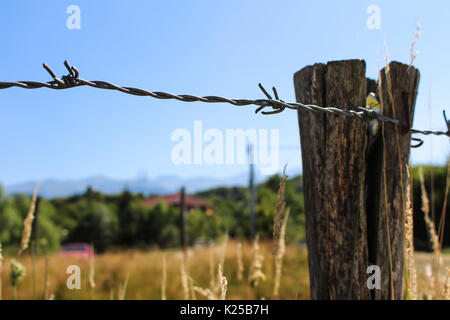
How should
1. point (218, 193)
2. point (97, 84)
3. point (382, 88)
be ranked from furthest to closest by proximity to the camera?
point (218, 193) < point (382, 88) < point (97, 84)

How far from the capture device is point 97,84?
1.17 meters

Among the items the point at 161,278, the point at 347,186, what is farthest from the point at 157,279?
the point at 347,186

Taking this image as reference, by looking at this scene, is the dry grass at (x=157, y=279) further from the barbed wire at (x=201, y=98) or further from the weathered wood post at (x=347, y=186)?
the barbed wire at (x=201, y=98)

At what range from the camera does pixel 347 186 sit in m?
1.38

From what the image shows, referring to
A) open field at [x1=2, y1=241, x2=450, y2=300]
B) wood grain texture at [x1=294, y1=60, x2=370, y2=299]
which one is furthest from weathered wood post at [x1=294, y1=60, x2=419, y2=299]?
open field at [x1=2, y1=241, x2=450, y2=300]

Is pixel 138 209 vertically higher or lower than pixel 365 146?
lower

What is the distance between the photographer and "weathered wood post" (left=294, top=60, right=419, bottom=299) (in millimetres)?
1364

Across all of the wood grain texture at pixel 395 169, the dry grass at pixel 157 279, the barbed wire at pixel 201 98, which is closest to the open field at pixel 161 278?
the dry grass at pixel 157 279

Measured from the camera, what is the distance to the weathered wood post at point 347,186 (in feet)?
4.48

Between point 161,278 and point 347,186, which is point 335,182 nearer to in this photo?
point 347,186

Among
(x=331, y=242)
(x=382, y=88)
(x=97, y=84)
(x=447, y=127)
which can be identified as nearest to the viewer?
(x=97, y=84)

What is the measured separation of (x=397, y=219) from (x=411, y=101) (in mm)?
487

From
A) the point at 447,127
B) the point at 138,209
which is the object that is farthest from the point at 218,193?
the point at 447,127
